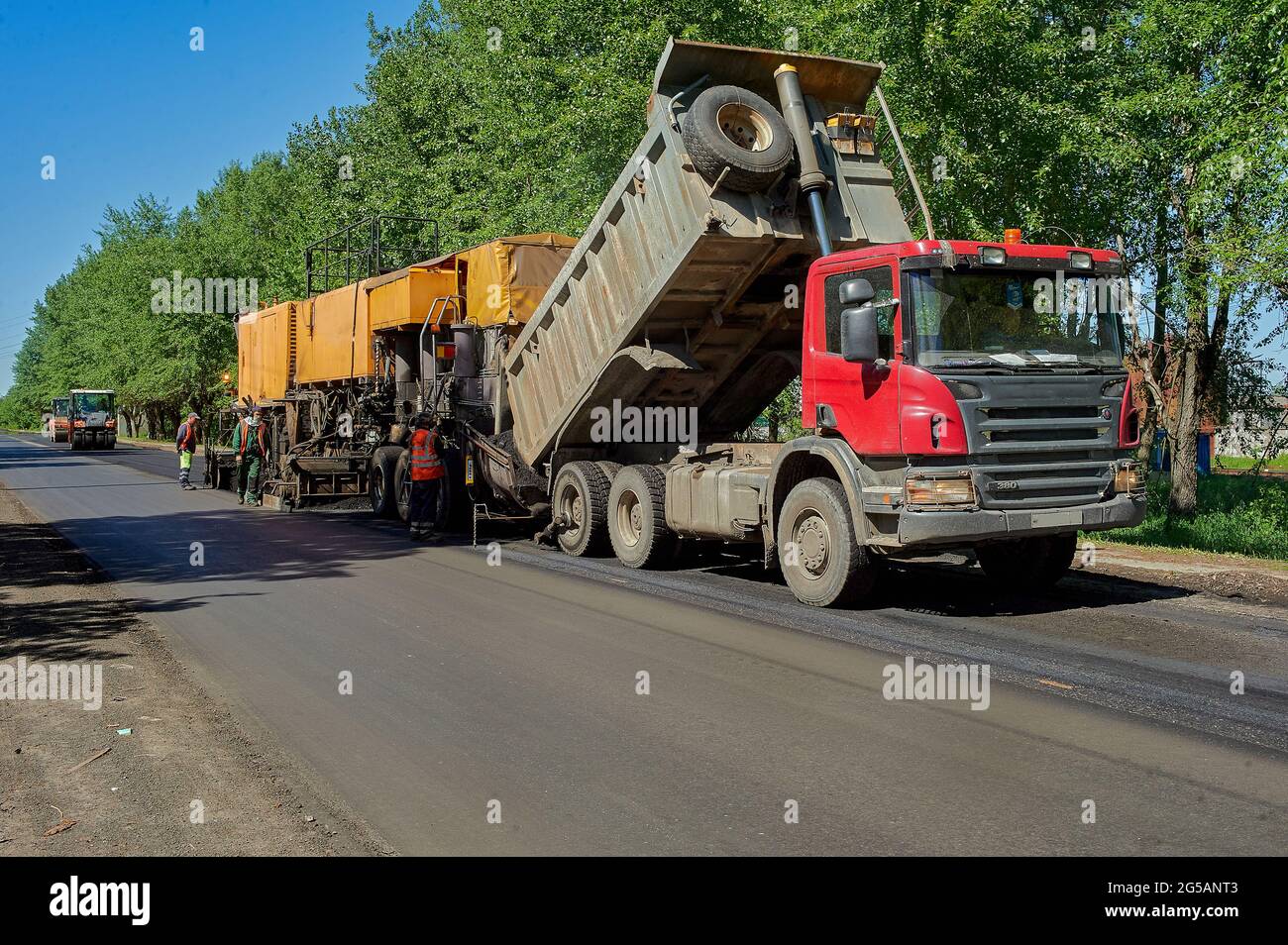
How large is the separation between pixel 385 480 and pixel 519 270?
4.93m

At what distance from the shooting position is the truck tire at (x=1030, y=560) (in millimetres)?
10180

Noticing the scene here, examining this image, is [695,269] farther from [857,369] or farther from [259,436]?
[259,436]

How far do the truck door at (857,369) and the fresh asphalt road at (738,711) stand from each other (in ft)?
5.07

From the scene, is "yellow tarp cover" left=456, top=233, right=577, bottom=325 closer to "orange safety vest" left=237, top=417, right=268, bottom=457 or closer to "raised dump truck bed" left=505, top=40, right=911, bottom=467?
"raised dump truck bed" left=505, top=40, right=911, bottom=467

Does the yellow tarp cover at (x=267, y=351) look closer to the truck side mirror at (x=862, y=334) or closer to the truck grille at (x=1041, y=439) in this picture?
the truck side mirror at (x=862, y=334)

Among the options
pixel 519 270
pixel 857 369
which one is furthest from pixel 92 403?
pixel 857 369

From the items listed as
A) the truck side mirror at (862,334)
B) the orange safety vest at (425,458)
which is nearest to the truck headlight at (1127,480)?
the truck side mirror at (862,334)

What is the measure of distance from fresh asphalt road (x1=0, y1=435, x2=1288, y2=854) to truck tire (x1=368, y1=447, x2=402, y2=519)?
20.9 ft

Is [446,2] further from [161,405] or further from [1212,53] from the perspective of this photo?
[161,405]

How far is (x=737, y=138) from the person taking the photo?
412 inches

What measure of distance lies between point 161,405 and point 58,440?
25.1ft

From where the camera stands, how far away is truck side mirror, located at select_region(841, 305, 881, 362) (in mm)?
8766

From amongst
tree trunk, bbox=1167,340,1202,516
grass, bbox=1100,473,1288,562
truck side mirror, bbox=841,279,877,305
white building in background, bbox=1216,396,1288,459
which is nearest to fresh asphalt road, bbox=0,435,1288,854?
truck side mirror, bbox=841,279,877,305
